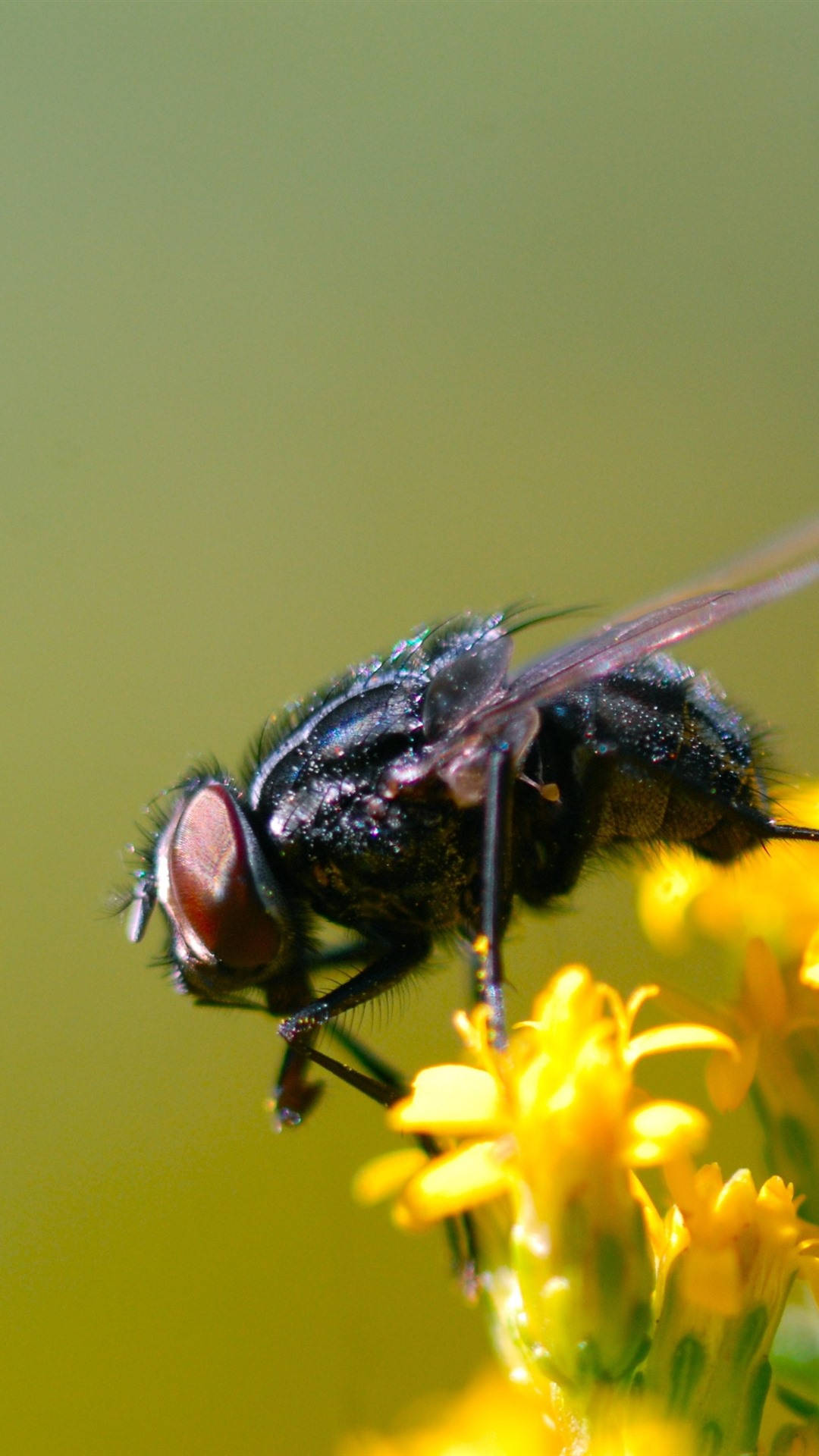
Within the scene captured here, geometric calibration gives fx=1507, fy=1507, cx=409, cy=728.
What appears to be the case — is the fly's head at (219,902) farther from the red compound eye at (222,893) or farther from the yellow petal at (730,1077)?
the yellow petal at (730,1077)

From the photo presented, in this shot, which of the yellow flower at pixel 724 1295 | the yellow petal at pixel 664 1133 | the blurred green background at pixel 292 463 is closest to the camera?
the yellow petal at pixel 664 1133

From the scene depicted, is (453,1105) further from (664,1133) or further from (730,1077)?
(730,1077)

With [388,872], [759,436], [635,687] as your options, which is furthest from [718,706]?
[759,436]

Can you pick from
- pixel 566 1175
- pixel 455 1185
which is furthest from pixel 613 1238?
pixel 455 1185

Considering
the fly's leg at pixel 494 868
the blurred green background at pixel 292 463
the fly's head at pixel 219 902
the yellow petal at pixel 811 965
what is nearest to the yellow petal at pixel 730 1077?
the yellow petal at pixel 811 965

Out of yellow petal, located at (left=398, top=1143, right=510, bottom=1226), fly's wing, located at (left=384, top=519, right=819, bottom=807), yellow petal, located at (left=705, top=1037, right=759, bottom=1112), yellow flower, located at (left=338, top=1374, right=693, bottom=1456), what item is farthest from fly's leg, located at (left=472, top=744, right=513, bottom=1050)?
yellow flower, located at (left=338, top=1374, right=693, bottom=1456)

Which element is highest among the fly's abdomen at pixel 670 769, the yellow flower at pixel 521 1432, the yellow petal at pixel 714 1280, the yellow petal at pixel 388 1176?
the fly's abdomen at pixel 670 769
